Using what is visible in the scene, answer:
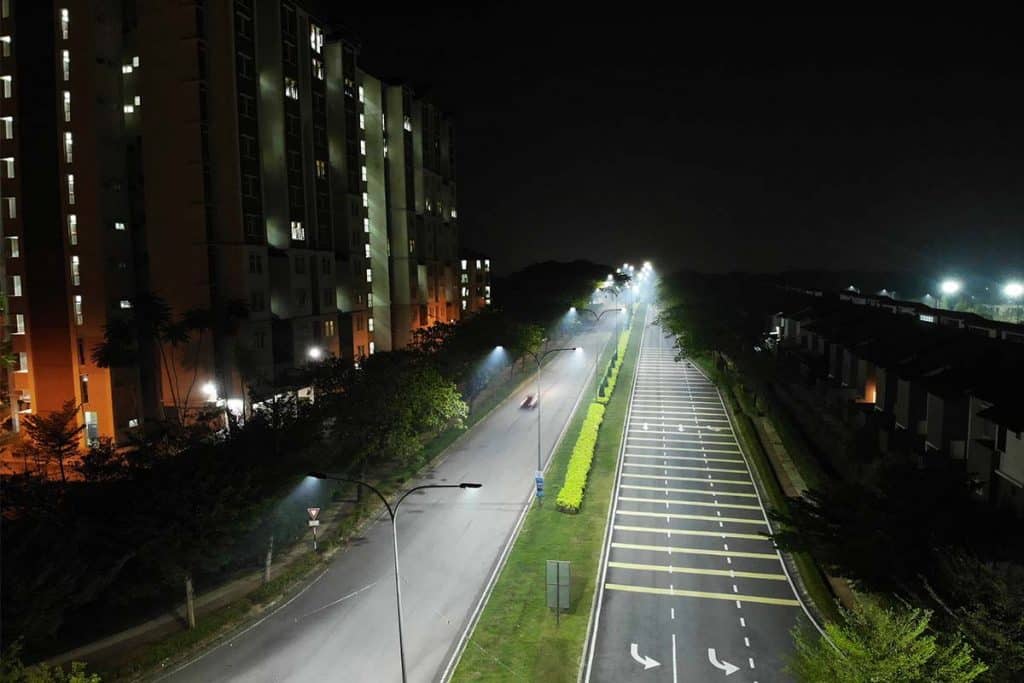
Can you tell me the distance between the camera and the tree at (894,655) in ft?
53.7

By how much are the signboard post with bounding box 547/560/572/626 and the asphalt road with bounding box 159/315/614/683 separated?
3792 millimetres

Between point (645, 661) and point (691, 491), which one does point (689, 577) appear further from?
point (691, 491)

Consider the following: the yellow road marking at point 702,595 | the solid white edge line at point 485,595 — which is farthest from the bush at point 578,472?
the yellow road marking at point 702,595

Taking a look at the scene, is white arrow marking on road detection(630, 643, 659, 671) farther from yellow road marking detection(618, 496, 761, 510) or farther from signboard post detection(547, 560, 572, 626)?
yellow road marking detection(618, 496, 761, 510)

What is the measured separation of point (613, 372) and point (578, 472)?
117 ft

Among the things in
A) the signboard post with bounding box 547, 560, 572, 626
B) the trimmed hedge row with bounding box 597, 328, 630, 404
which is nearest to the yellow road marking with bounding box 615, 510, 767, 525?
the signboard post with bounding box 547, 560, 572, 626

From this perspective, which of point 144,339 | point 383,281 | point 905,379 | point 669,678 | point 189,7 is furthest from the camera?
point 383,281

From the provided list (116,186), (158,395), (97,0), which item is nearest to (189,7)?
(97,0)

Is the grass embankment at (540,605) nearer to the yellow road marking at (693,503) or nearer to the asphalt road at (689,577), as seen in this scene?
the asphalt road at (689,577)

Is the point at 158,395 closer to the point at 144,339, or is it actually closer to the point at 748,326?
the point at 144,339

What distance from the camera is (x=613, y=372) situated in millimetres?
75812

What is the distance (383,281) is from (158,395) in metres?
32.5

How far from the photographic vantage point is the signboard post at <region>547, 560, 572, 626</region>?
25.7 metres

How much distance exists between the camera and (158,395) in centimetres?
6028
